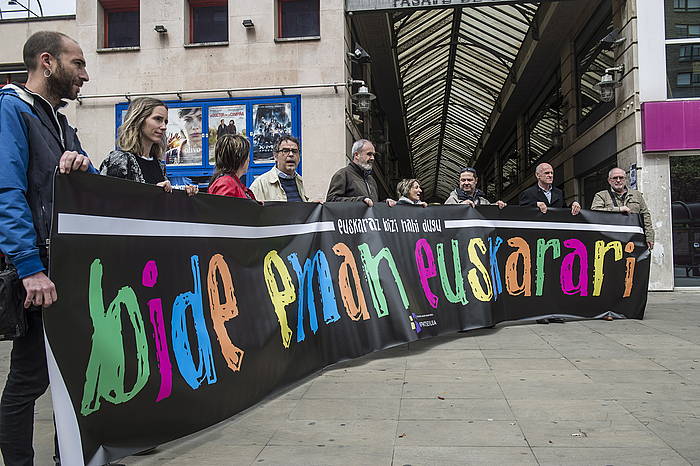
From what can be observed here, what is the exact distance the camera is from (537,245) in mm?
7578

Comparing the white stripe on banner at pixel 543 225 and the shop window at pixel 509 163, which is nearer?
the white stripe on banner at pixel 543 225

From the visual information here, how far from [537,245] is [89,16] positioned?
12.1 metres

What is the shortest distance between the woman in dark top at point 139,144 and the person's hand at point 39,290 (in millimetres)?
942

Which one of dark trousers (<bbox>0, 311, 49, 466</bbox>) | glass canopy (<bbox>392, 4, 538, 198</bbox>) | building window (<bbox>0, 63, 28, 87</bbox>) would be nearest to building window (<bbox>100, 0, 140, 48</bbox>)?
building window (<bbox>0, 63, 28, 87</bbox>)

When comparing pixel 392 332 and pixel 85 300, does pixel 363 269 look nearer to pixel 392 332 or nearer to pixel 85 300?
pixel 392 332

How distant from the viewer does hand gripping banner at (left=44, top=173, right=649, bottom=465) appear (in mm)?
2742

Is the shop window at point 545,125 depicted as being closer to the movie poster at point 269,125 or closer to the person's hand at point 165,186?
the movie poster at point 269,125

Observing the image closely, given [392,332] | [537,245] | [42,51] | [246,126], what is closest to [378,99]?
[246,126]

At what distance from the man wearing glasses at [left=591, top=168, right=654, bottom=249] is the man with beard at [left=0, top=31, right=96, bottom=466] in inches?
282

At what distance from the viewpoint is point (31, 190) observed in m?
2.61

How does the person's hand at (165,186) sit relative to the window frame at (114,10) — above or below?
below

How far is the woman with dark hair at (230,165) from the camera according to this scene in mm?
4359

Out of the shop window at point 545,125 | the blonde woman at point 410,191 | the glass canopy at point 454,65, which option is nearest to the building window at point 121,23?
the glass canopy at point 454,65

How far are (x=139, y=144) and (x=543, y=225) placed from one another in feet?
18.1
